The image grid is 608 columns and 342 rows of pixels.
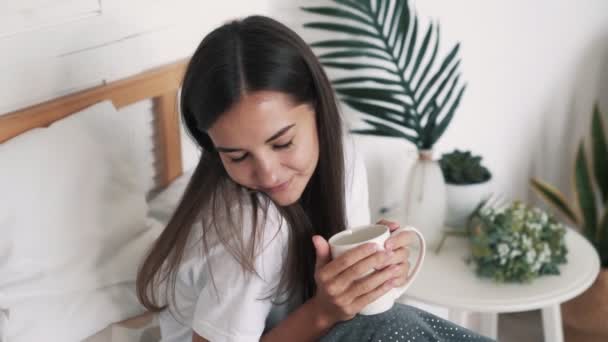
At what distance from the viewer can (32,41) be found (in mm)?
1258

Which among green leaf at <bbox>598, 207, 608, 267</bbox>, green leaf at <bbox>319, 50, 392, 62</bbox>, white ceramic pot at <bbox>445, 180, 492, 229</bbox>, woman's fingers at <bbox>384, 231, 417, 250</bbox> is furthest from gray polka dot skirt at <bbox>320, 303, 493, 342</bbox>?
green leaf at <bbox>598, 207, 608, 267</bbox>

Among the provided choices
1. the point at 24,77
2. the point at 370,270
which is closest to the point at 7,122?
the point at 24,77

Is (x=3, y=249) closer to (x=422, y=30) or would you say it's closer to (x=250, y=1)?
(x=250, y=1)

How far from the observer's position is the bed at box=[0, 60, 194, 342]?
1133mm

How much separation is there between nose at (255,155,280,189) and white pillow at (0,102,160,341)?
35 cm

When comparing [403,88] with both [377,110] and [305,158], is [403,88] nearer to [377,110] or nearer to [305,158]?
[377,110]

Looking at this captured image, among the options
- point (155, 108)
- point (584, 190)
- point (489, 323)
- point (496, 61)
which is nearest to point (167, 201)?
point (155, 108)

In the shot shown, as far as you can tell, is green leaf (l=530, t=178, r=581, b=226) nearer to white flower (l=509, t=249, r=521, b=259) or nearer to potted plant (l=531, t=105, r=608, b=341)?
potted plant (l=531, t=105, r=608, b=341)

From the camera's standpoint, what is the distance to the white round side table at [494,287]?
141cm

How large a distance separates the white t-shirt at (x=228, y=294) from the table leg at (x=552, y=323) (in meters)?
0.67

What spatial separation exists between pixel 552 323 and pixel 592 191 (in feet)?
1.51

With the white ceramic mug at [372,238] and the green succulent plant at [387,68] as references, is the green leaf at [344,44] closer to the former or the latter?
the green succulent plant at [387,68]

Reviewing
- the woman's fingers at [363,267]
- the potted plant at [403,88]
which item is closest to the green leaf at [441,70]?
the potted plant at [403,88]

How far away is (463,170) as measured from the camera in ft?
5.48
